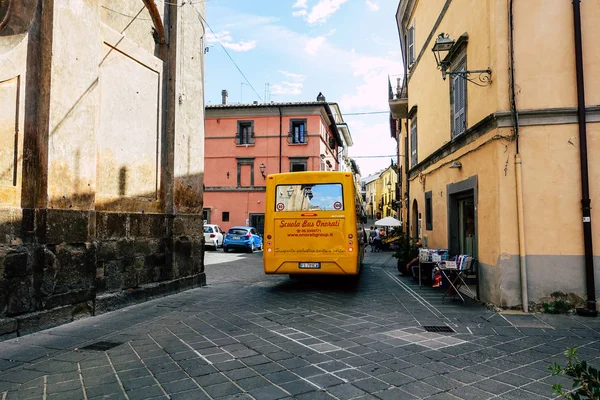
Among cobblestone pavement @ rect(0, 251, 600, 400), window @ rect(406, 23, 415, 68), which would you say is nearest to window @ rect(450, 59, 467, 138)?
cobblestone pavement @ rect(0, 251, 600, 400)

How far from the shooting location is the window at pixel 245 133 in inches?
1287

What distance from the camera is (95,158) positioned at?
21.1 feet

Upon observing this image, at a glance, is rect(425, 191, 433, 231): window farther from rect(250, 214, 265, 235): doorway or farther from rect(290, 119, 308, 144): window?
rect(290, 119, 308, 144): window

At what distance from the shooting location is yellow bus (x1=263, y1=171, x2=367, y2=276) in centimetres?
884

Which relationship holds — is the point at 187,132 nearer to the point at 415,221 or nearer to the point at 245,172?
the point at 415,221

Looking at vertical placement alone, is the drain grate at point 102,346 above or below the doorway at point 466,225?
below

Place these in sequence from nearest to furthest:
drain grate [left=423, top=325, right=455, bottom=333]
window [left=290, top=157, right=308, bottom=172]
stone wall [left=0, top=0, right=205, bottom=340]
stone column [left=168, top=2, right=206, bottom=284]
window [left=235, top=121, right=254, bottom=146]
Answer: stone wall [left=0, top=0, right=205, bottom=340], drain grate [left=423, top=325, right=455, bottom=333], stone column [left=168, top=2, right=206, bottom=284], window [left=290, top=157, right=308, bottom=172], window [left=235, top=121, right=254, bottom=146]

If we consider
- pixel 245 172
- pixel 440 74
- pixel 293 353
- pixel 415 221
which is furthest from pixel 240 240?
pixel 293 353

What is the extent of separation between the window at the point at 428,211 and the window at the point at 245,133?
21855mm

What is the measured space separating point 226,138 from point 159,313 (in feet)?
89.4

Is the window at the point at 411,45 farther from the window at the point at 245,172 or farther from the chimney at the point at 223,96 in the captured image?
the chimney at the point at 223,96

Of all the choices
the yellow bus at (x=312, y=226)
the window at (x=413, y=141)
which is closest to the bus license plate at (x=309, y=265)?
the yellow bus at (x=312, y=226)

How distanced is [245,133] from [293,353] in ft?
97.2

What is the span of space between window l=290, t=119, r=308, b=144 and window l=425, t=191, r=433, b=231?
2029 centimetres
